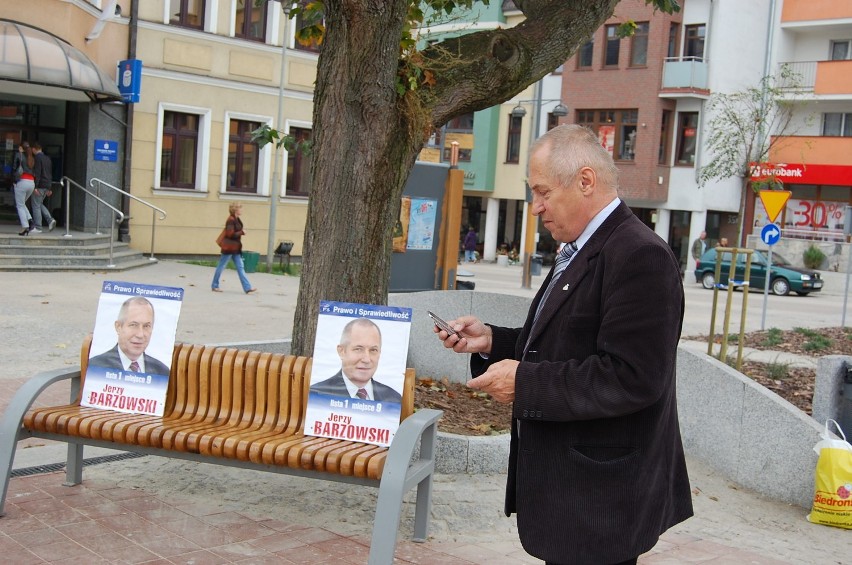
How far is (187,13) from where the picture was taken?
76.6 feet

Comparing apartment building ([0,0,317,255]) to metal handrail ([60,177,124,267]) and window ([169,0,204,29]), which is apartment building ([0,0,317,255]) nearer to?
window ([169,0,204,29])

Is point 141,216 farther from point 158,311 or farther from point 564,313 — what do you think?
point 564,313

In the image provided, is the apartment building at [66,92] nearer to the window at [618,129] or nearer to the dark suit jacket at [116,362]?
the dark suit jacket at [116,362]

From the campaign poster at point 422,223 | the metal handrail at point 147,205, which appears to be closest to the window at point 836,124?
the metal handrail at point 147,205

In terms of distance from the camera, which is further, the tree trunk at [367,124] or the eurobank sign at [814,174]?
the eurobank sign at [814,174]

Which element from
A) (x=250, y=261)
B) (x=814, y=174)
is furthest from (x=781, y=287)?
(x=250, y=261)

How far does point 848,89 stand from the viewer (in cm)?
3850

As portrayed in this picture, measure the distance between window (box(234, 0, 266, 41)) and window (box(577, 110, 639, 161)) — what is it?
19630mm

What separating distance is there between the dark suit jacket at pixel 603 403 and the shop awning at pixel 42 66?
1747 centimetres

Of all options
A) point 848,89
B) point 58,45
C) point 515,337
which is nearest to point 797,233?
point 848,89

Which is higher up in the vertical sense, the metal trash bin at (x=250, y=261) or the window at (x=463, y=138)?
the window at (x=463, y=138)

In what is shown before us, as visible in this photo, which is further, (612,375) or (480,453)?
(480,453)

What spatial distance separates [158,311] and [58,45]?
15248mm

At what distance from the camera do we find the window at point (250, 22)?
2436 cm
